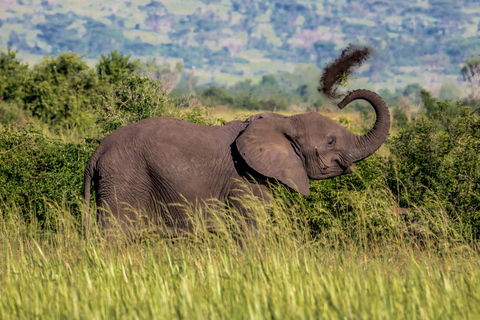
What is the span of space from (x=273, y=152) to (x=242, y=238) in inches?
64.7

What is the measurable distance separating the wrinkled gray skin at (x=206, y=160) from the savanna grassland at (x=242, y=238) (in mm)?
280

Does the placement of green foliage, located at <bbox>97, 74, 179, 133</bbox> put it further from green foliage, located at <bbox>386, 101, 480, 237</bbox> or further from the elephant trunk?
the elephant trunk

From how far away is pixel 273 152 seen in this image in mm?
6297

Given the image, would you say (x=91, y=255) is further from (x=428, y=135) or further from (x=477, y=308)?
(x=428, y=135)

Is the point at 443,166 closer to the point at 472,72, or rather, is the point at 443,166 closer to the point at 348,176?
the point at 348,176

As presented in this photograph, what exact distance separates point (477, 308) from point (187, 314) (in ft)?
5.63

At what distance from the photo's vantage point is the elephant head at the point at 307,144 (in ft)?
20.6

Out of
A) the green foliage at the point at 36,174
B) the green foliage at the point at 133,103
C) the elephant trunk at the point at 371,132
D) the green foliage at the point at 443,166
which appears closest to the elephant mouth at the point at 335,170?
the elephant trunk at the point at 371,132

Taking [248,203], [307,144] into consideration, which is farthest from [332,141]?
[248,203]

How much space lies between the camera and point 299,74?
11556 centimetres

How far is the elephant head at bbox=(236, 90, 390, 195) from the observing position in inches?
247

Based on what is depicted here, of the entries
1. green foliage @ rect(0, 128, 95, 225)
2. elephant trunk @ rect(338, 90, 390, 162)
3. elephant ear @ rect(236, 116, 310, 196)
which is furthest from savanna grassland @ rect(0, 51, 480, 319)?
elephant trunk @ rect(338, 90, 390, 162)

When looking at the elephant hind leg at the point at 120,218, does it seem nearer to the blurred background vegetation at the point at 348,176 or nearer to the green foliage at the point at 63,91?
the blurred background vegetation at the point at 348,176

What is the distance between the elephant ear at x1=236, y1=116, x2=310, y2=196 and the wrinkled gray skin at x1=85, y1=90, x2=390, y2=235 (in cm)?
1
